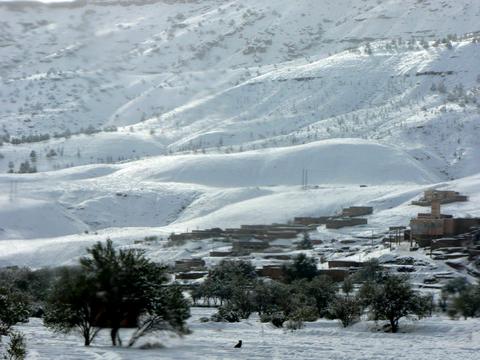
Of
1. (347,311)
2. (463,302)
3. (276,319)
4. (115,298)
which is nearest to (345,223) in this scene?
(463,302)

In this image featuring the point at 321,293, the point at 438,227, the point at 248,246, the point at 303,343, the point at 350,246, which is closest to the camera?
the point at 303,343

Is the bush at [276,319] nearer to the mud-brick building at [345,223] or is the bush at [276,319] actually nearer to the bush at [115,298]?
the bush at [115,298]

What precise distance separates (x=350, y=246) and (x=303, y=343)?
50133 mm

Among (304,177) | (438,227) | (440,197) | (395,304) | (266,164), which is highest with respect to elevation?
(266,164)

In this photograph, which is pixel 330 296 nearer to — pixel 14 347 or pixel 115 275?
pixel 115 275

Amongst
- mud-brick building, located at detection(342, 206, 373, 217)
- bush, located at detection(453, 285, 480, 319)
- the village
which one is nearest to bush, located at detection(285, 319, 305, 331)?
bush, located at detection(453, 285, 480, 319)

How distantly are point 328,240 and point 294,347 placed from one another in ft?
188

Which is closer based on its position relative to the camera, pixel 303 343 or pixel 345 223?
pixel 303 343

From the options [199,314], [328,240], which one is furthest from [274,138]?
[199,314]

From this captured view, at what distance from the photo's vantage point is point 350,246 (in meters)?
85.2

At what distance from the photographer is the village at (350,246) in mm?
67250

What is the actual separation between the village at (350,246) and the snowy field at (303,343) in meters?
20.7

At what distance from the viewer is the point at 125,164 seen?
529 ft

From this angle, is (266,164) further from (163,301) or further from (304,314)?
(163,301)
